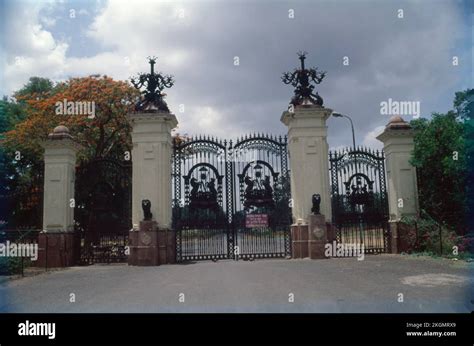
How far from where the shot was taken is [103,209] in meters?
15.1

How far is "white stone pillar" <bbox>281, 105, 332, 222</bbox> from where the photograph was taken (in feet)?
47.4

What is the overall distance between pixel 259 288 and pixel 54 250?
8.32 m

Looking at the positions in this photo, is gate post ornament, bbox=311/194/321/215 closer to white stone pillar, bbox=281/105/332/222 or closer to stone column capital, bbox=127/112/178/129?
white stone pillar, bbox=281/105/332/222

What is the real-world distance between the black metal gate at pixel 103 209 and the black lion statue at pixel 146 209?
4.73 feet

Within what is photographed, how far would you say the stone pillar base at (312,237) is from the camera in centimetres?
1398

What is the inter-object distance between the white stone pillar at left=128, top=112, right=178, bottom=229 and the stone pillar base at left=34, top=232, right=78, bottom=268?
2.34 m

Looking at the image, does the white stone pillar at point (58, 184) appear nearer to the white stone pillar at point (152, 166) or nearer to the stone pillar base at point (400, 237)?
the white stone pillar at point (152, 166)

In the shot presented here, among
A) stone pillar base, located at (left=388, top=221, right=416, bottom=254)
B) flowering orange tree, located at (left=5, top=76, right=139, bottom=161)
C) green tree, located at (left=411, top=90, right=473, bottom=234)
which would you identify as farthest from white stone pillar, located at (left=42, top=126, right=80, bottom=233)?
green tree, located at (left=411, top=90, right=473, bottom=234)

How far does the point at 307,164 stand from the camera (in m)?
14.6

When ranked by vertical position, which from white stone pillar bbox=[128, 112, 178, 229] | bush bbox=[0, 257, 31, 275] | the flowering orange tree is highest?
the flowering orange tree

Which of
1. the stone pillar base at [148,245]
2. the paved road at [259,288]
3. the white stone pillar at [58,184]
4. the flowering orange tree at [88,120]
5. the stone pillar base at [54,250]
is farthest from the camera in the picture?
the flowering orange tree at [88,120]

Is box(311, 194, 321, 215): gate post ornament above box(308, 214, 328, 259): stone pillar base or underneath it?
above

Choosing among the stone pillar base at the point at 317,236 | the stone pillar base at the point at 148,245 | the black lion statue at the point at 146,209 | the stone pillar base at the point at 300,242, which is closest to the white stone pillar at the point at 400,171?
the stone pillar base at the point at 317,236
